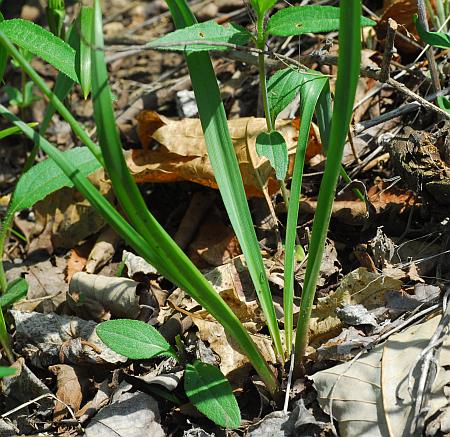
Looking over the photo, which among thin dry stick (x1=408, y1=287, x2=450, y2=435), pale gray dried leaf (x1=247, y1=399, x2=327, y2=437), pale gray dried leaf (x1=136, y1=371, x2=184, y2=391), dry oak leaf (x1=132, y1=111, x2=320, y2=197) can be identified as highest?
dry oak leaf (x1=132, y1=111, x2=320, y2=197)

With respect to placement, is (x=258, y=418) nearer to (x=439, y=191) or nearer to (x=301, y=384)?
(x=301, y=384)

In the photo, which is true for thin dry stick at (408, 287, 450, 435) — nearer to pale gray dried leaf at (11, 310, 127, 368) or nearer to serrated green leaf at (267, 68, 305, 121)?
serrated green leaf at (267, 68, 305, 121)

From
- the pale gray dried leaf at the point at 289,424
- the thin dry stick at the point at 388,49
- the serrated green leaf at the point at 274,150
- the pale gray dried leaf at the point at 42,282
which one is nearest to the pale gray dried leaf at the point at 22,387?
the pale gray dried leaf at the point at 42,282

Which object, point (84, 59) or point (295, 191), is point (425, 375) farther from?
point (84, 59)

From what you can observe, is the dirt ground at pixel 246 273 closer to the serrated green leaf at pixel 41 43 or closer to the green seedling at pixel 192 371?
the green seedling at pixel 192 371

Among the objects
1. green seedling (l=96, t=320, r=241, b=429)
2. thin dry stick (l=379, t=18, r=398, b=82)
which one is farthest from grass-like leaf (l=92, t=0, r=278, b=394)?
thin dry stick (l=379, t=18, r=398, b=82)

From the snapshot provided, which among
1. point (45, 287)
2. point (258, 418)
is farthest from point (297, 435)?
point (45, 287)
